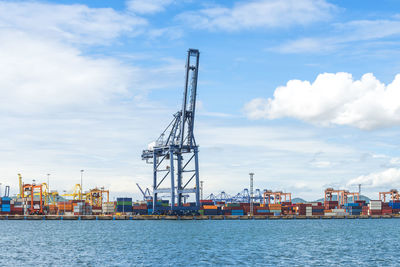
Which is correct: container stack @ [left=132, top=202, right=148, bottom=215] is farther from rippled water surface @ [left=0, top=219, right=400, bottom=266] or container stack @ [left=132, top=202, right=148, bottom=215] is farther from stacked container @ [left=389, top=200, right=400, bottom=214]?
stacked container @ [left=389, top=200, right=400, bottom=214]

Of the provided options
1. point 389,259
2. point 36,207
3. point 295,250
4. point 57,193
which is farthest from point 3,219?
point 389,259

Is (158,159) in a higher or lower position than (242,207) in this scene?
higher

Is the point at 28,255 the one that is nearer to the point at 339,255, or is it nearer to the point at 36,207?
the point at 339,255

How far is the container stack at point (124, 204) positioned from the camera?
5482 inches

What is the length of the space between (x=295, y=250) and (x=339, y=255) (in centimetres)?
563

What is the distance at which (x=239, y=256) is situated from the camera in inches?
1946

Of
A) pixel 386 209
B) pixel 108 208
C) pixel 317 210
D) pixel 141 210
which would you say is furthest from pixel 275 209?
pixel 108 208

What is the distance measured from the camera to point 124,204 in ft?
457

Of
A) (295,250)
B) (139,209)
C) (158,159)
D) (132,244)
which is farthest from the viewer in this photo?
(139,209)

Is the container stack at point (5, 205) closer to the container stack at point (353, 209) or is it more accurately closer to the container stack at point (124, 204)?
the container stack at point (124, 204)

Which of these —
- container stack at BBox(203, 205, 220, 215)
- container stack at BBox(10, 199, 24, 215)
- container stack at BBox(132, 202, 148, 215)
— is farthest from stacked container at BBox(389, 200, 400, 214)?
container stack at BBox(10, 199, 24, 215)

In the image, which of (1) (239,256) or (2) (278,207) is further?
(2) (278,207)

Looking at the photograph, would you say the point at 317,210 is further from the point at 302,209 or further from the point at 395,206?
the point at 395,206

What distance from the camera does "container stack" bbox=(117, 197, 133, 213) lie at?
139m
